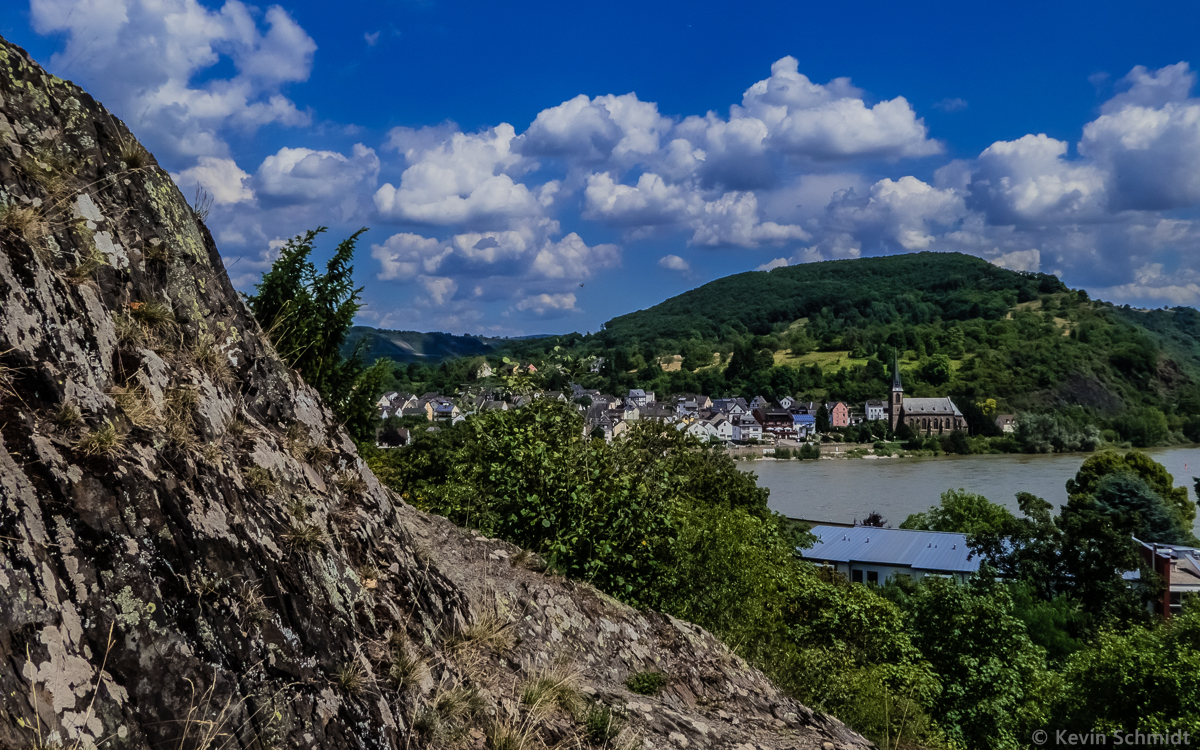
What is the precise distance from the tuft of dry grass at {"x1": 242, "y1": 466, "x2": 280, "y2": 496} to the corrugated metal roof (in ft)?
119

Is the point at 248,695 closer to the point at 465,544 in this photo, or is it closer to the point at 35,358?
the point at 35,358

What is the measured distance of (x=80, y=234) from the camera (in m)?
4.03

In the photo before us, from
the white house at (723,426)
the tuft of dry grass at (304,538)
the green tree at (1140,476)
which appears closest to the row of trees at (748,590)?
the tuft of dry grass at (304,538)

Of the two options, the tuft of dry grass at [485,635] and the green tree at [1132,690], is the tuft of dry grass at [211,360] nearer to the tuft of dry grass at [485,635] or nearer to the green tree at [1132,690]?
the tuft of dry grass at [485,635]

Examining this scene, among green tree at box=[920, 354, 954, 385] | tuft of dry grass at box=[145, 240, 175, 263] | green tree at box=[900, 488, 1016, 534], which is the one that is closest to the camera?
tuft of dry grass at box=[145, 240, 175, 263]

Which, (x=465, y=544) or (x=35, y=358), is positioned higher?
(x=35, y=358)

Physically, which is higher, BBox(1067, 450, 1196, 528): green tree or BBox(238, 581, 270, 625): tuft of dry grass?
BBox(238, 581, 270, 625): tuft of dry grass

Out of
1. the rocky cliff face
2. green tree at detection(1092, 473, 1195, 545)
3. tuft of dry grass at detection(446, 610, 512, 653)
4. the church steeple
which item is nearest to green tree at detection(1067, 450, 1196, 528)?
green tree at detection(1092, 473, 1195, 545)

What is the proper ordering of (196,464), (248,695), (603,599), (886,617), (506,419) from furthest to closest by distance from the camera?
(886,617)
(506,419)
(603,599)
(196,464)
(248,695)

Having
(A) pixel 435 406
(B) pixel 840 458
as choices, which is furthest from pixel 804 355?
(A) pixel 435 406

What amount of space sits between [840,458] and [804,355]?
6648cm

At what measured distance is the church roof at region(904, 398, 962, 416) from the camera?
10681 centimetres

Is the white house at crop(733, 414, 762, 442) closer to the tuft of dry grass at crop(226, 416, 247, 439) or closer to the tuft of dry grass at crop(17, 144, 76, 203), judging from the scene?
the tuft of dry grass at crop(226, 416, 247, 439)

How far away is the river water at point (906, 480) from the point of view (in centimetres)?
5569
